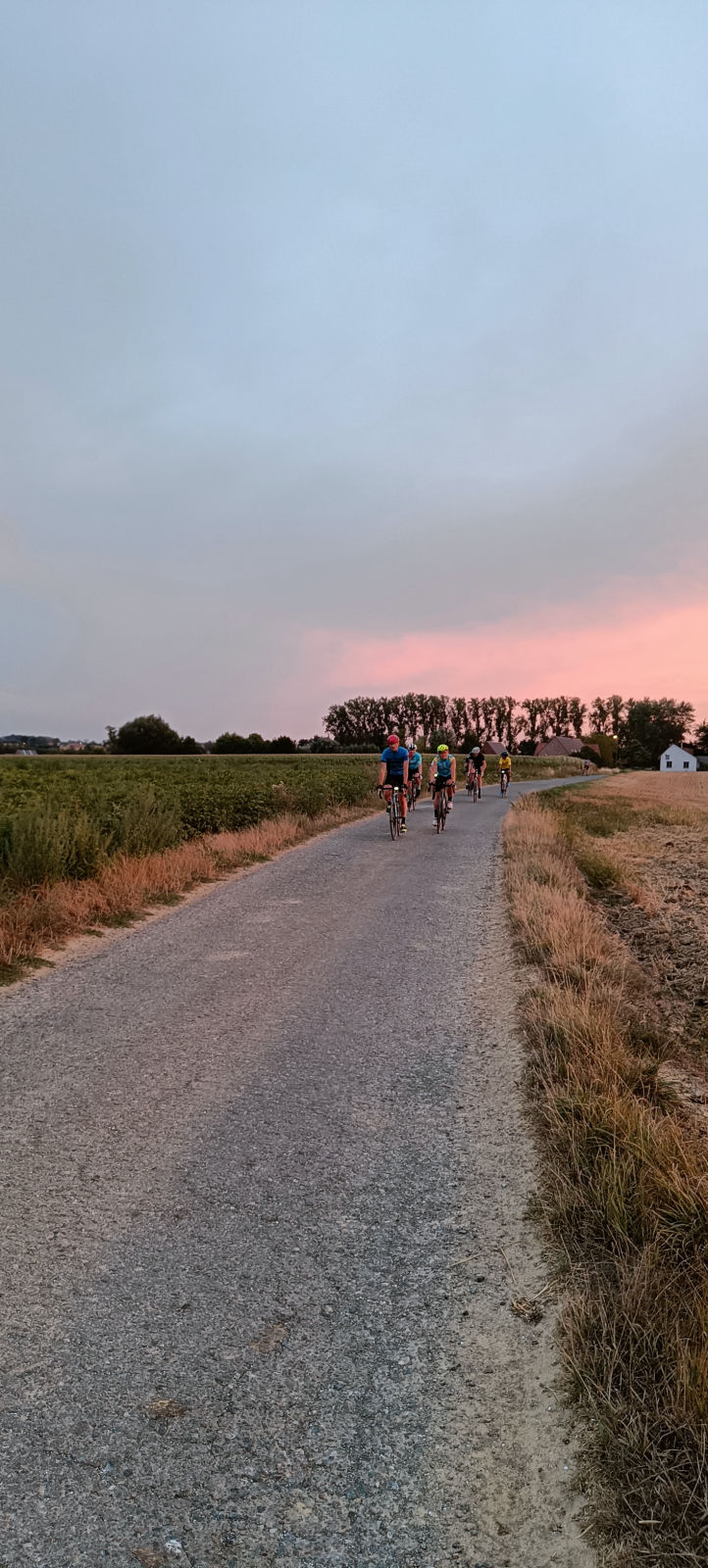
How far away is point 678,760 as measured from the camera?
4902 inches

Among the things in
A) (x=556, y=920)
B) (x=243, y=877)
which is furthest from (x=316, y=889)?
(x=556, y=920)

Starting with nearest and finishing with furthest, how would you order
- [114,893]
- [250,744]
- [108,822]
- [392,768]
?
[114,893] < [108,822] < [392,768] < [250,744]

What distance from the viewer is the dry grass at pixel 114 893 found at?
9.11 m

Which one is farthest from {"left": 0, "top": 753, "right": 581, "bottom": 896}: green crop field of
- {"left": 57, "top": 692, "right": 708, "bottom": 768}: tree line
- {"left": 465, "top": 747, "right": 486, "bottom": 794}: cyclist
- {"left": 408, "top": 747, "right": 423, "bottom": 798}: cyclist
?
{"left": 57, "top": 692, "right": 708, "bottom": 768}: tree line

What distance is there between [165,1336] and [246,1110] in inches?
79.0

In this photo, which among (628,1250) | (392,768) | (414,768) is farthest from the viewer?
(414,768)

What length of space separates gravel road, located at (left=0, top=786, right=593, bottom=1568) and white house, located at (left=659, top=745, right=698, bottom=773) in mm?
124918

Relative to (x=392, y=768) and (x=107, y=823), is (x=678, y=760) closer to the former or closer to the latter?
(x=392, y=768)

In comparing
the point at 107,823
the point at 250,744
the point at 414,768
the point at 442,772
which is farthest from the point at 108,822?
the point at 250,744

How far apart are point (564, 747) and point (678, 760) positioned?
72.3 ft

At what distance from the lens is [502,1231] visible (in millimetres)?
3889

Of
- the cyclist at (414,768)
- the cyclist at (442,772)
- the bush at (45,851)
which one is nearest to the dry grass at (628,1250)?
the bush at (45,851)

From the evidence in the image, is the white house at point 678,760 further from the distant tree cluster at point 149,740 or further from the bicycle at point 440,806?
the bicycle at point 440,806

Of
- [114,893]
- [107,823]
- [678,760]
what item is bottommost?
[678,760]
